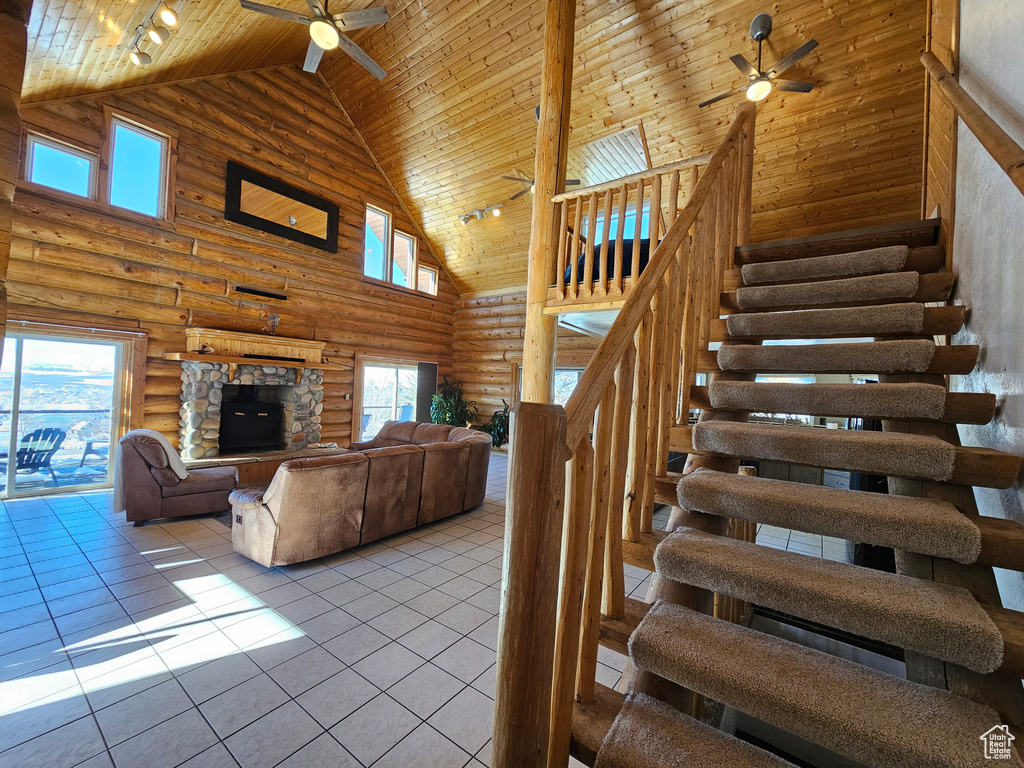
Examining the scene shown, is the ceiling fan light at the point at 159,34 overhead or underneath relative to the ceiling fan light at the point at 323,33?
overhead

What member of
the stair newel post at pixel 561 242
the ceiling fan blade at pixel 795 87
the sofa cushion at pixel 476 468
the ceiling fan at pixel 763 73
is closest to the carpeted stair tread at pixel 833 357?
the stair newel post at pixel 561 242

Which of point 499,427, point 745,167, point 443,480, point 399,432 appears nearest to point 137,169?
point 399,432

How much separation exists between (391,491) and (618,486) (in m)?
2.67

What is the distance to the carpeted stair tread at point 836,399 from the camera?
158 cm

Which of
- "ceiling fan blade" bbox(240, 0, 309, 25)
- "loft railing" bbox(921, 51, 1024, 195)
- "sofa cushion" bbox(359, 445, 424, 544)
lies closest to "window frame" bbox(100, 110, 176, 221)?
"ceiling fan blade" bbox(240, 0, 309, 25)

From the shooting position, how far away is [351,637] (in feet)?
7.36

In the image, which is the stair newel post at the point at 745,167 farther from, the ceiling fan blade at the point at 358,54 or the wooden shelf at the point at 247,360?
the wooden shelf at the point at 247,360

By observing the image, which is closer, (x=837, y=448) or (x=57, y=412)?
(x=837, y=448)

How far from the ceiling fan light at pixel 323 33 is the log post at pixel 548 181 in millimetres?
1862

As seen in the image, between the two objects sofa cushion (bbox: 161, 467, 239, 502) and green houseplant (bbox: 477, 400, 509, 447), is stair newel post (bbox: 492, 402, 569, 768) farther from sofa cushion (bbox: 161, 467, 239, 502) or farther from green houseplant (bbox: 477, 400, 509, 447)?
green houseplant (bbox: 477, 400, 509, 447)

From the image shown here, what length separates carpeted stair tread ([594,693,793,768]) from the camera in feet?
3.21

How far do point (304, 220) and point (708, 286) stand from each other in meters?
6.61

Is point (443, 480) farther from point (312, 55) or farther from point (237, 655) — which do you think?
point (312, 55)

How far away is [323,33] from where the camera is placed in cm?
361
